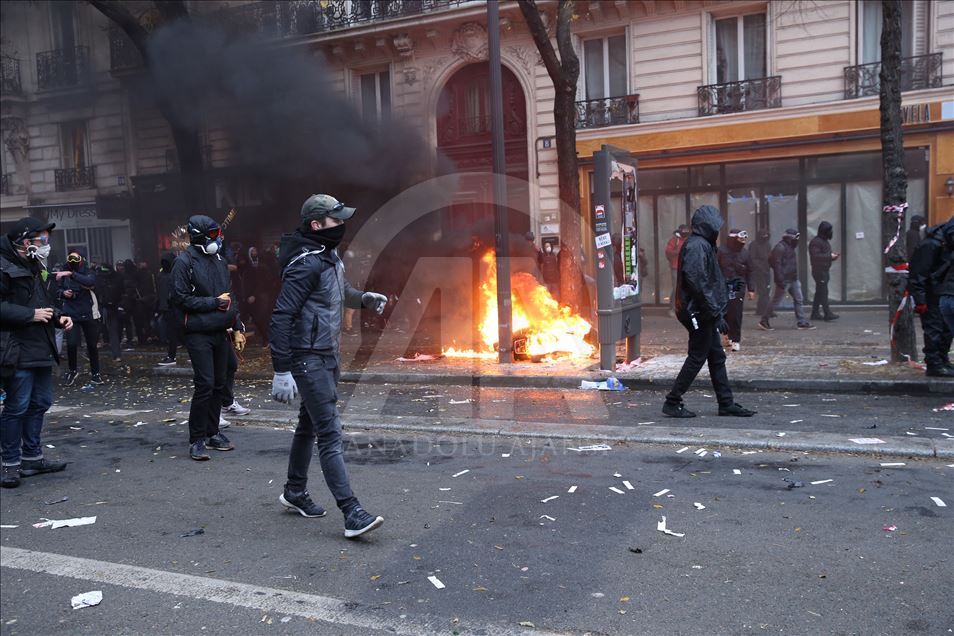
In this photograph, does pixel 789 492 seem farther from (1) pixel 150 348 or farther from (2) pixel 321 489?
(1) pixel 150 348

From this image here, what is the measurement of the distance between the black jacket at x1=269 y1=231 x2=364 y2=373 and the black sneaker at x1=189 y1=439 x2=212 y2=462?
2.04 metres

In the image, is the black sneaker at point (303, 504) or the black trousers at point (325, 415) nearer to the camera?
the black trousers at point (325, 415)

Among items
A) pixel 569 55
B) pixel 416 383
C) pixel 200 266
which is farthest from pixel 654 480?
pixel 569 55

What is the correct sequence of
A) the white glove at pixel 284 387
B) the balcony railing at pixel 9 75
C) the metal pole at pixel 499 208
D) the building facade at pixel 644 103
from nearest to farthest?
the white glove at pixel 284 387
the metal pole at pixel 499 208
the building facade at pixel 644 103
the balcony railing at pixel 9 75

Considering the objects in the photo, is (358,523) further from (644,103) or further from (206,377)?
(644,103)

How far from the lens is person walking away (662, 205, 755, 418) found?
6383 mm

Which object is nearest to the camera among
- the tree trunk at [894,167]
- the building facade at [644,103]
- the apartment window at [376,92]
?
the tree trunk at [894,167]

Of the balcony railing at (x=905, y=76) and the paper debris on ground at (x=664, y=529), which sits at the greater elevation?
the balcony railing at (x=905, y=76)

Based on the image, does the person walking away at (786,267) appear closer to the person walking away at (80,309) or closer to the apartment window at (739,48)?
the apartment window at (739,48)

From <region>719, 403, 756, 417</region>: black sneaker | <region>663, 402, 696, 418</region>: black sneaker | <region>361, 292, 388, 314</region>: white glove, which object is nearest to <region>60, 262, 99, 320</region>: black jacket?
<region>361, 292, 388, 314</region>: white glove

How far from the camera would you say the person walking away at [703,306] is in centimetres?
638

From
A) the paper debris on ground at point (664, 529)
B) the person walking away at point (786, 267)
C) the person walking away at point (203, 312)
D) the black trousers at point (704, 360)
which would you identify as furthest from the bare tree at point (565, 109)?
the paper debris on ground at point (664, 529)

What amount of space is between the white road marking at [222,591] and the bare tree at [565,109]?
315 inches

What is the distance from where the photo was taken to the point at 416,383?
945 centimetres
